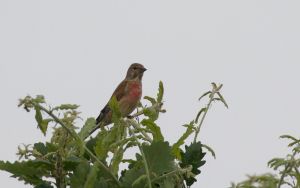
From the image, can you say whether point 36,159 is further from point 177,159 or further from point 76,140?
point 177,159

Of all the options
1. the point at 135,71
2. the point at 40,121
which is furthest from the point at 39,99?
the point at 135,71

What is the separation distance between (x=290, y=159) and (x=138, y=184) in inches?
20.8

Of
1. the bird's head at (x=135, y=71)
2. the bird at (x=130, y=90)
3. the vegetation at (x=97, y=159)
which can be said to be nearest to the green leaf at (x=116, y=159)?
the vegetation at (x=97, y=159)

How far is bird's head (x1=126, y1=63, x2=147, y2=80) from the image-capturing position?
1115 cm

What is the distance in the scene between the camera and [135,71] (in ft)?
36.9

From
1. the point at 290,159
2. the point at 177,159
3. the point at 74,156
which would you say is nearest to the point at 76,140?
the point at 74,156

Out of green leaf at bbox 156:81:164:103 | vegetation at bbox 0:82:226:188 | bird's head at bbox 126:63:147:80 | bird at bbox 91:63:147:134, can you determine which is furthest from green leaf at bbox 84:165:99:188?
bird's head at bbox 126:63:147:80

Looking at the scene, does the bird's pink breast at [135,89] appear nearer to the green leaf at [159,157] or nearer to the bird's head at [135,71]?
the bird's head at [135,71]

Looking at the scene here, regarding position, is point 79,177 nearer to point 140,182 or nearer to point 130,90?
point 140,182

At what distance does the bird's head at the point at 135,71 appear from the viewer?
1115 cm

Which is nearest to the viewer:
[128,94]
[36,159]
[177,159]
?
[36,159]

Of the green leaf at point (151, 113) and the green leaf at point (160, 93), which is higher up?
the green leaf at point (160, 93)

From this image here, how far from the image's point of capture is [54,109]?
2.08 metres

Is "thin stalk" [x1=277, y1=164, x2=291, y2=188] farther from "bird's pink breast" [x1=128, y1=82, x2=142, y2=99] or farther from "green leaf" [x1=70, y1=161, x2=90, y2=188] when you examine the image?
"bird's pink breast" [x1=128, y1=82, x2=142, y2=99]
